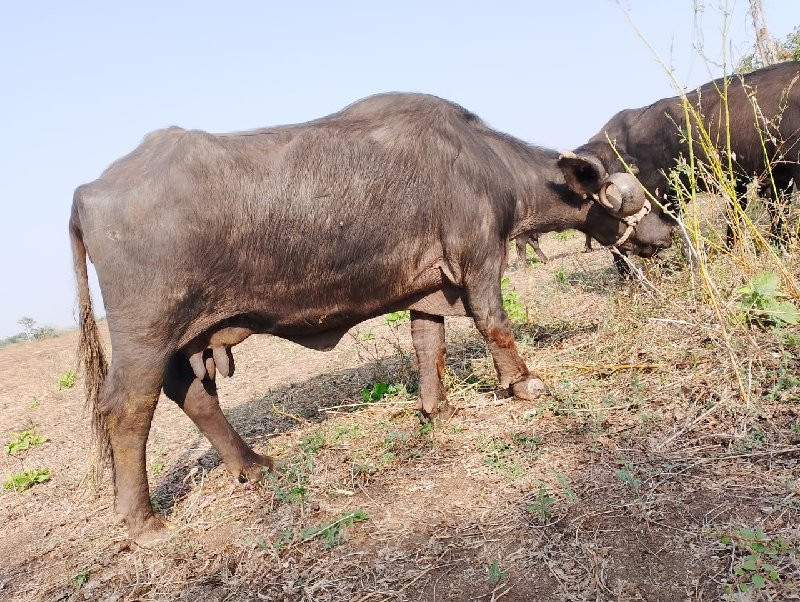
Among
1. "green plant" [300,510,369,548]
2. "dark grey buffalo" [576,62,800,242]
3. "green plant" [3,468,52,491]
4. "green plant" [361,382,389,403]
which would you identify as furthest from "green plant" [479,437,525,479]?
"green plant" [3,468,52,491]

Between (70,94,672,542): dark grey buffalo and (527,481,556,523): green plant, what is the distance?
4.24 feet

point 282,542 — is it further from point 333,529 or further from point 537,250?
point 537,250

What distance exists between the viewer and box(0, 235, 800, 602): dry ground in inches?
91.5

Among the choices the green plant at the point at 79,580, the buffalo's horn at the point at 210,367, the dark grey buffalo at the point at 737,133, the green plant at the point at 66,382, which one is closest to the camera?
the green plant at the point at 79,580

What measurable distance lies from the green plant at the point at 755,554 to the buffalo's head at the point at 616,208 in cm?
281

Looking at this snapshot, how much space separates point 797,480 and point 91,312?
3.76 meters

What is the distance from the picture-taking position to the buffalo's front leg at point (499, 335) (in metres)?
4.01

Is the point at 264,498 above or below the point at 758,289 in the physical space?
below

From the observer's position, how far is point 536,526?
8.60ft

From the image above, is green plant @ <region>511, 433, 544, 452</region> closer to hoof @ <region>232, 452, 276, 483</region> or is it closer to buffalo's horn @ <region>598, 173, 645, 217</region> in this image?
hoof @ <region>232, 452, 276, 483</region>

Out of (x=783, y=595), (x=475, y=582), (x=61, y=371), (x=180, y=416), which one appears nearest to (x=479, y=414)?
(x=475, y=582)

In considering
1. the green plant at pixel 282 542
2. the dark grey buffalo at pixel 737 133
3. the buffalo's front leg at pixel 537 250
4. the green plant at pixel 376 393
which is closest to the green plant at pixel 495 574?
the green plant at pixel 282 542

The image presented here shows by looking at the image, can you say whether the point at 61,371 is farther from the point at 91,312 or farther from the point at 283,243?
the point at 283,243

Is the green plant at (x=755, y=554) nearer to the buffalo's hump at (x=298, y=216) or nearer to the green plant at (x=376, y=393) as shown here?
the buffalo's hump at (x=298, y=216)
